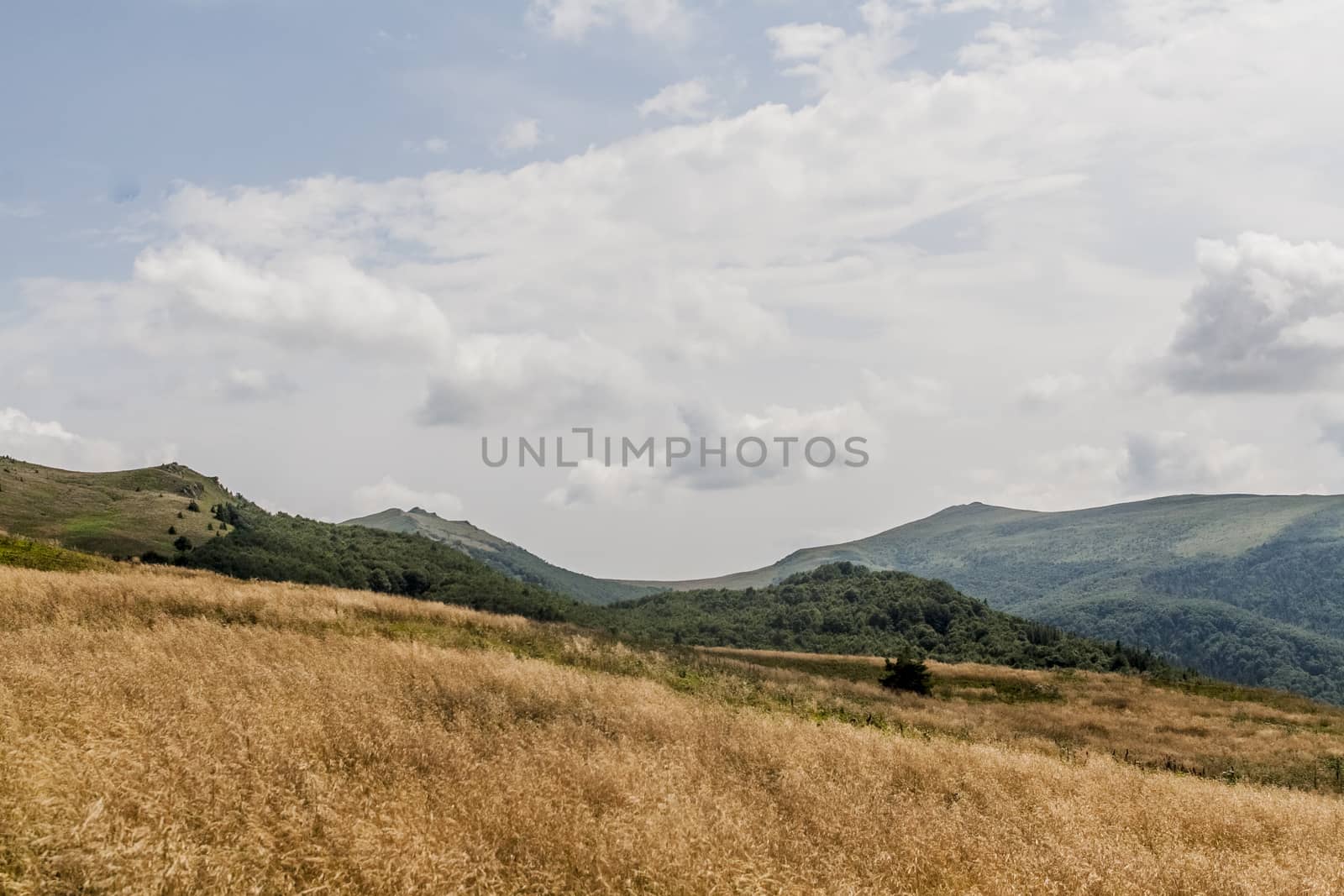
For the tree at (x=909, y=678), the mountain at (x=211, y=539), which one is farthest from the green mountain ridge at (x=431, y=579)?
the tree at (x=909, y=678)

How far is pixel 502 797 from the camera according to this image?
6.68 m

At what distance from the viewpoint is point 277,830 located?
5.83m

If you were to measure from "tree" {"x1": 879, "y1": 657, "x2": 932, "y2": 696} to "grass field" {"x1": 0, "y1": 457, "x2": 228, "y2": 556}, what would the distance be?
228 feet

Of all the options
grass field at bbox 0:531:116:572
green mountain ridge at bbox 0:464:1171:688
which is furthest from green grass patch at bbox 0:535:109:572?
green mountain ridge at bbox 0:464:1171:688

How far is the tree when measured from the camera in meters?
41.2

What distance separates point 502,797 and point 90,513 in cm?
11303

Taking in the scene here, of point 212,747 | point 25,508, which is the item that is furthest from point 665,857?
point 25,508

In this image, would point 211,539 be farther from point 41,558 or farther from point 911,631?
point 911,631

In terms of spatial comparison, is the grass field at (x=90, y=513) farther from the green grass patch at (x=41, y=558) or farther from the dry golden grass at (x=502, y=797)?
the dry golden grass at (x=502, y=797)

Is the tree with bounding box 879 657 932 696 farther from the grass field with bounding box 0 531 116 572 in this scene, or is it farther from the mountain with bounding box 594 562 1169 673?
the mountain with bounding box 594 562 1169 673

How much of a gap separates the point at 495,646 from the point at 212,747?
44.2ft

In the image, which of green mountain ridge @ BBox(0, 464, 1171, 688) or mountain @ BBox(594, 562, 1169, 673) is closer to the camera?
green mountain ridge @ BBox(0, 464, 1171, 688)

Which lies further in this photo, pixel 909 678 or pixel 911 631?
pixel 911 631

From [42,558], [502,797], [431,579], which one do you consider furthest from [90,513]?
[502,797]
